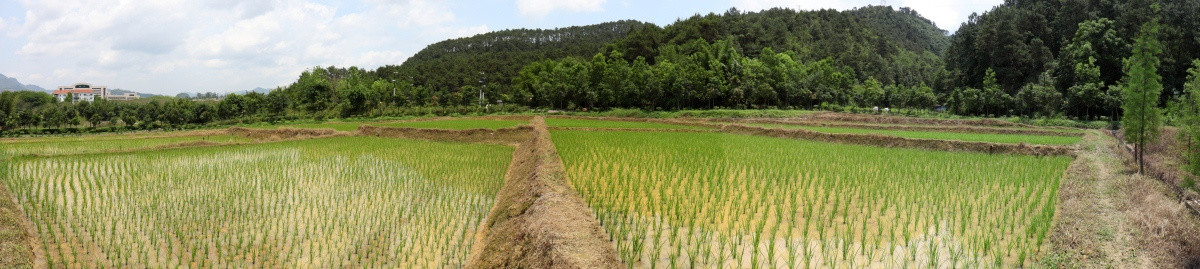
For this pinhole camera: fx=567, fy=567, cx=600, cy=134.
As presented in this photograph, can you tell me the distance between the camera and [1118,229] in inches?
268

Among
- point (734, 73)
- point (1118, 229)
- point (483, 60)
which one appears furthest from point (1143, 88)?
point (483, 60)

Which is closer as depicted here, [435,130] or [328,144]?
[328,144]

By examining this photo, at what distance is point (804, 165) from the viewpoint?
13.7m

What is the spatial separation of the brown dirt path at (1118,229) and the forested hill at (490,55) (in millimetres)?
68058

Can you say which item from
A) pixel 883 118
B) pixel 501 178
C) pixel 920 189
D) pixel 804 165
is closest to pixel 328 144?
pixel 501 178

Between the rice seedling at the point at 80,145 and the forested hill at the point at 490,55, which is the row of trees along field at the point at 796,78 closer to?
the forested hill at the point at 490,55

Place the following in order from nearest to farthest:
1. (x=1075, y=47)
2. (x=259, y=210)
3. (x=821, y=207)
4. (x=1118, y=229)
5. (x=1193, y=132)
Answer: (x=1118, y=229) → (x=821, y=207) → (x=259, y=210) → (x=1193, y=132) → (x=1075, y=47)

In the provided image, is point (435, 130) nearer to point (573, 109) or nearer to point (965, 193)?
point (965, 193)

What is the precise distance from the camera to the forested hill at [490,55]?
89.1 meters

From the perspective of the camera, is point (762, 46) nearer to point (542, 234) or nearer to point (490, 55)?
point (490, 55)

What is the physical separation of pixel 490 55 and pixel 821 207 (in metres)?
102

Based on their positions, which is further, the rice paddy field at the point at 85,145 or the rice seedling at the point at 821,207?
the rice paddy field at the point at 85,145

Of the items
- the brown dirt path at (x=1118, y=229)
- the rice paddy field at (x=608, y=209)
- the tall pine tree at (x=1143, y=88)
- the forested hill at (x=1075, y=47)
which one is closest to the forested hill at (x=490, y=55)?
the forested hill at (x=1075, y=47)

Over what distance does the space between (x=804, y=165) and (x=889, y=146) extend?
25.7ft
